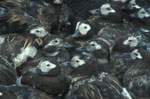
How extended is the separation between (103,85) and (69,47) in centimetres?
160

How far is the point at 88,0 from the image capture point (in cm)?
883

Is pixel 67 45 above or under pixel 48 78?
under

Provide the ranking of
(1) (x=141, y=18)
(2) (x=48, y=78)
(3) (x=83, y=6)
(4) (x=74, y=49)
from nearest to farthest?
1. (2) (x=48, y=78)
2. (4) (x=74, y=49)
3. (1) (x=141, y=18)
4. (3) (x=83, y=6)

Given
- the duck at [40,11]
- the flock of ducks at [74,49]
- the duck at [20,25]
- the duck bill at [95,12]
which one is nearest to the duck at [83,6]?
the flock of ducks at [74,49]

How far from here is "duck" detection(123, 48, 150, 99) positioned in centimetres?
627

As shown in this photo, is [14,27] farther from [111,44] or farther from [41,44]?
[111,44]

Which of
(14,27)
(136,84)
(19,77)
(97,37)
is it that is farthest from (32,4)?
(136,84)

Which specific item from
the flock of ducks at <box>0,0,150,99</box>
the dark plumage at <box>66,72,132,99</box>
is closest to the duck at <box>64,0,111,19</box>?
the flock of ducks at <box>0,0,150,99</box>

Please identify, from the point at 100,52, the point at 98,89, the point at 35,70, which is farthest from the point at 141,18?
the point at 35,70

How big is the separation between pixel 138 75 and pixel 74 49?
1.35 meters

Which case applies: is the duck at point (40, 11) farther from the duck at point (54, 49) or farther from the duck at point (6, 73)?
the duck at point (6, 73)

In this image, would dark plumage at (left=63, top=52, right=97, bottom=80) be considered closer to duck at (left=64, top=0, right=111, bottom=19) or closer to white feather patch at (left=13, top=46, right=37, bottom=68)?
white feather patch at (left=13, top=46, right=37, bottom=68)

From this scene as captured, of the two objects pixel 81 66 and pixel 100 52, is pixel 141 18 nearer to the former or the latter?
pixel 100 52

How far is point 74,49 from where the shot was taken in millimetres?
7449
